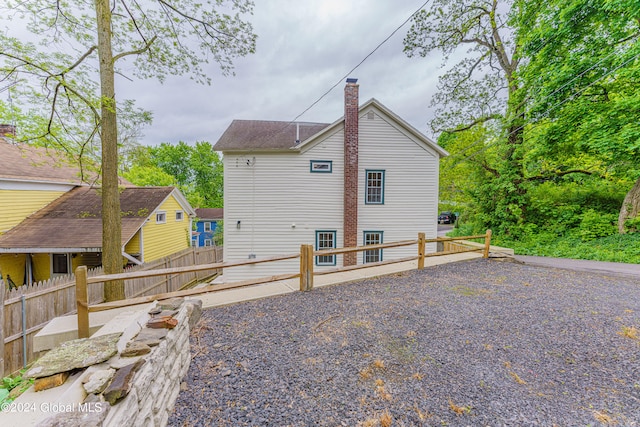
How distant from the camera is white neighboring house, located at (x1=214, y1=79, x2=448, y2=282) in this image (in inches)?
367

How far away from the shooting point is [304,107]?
987cm

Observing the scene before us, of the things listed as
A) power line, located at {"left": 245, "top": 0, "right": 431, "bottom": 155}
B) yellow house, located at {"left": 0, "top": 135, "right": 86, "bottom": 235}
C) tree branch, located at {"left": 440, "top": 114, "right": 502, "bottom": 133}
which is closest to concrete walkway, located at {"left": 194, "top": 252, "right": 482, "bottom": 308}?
power line, located at {"left": 245, "top": 0, "right": 431, "bottom": 155}

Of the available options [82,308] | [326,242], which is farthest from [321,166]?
[82,308]

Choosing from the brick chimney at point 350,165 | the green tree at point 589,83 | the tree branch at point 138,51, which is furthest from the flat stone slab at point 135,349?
the green tree at point 589,83

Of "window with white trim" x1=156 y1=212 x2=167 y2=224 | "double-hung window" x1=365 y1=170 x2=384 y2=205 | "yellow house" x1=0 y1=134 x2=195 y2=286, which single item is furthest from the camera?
"window with white trim" x1=156 y1=212 x2=167 y2=224

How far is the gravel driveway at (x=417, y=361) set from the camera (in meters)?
2.19

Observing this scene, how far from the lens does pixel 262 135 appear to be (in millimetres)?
10469

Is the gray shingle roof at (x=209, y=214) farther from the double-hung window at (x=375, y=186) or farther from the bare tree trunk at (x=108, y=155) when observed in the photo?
the bare tree trunk at (x=108, y=155)

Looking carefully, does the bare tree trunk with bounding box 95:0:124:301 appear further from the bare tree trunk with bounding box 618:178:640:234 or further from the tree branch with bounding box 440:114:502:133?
the bare tree trunk with bounding box 618:178:640:234

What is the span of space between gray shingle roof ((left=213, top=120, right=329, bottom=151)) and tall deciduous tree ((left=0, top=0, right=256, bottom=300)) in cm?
324

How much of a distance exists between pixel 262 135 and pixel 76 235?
769 cm

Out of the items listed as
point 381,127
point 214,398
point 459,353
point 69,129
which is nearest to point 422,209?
point 381,127

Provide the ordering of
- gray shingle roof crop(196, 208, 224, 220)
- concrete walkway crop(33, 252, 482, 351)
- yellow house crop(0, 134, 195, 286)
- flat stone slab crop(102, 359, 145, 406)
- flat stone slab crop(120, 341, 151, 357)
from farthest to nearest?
gray shingle roof crop(196, 208, 224, 220), yellow house crop(0, 134, 195, 286), concrete walkway crop(33, 252, 482, 351), flat stone slab crop(120, 341, 151, 357), flat stone slab crop(102, 359, 145, 406)

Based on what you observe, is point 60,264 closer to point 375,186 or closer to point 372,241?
point 372,241
